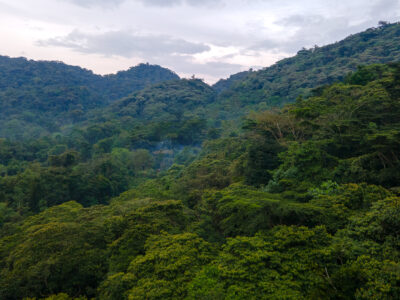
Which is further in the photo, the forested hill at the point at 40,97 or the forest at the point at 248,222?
the forested hill at the point at 40,97

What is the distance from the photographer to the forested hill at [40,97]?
60.9m

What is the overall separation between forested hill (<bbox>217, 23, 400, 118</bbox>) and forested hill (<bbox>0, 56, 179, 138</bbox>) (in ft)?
142

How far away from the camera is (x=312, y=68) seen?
54188 mm

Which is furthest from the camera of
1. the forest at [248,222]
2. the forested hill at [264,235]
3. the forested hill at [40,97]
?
the forested hill at [40,97]

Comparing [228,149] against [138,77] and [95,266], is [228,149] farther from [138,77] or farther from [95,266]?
[138,77]

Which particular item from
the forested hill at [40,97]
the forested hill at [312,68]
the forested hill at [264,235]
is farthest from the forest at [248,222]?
the forested hill at [40,97]

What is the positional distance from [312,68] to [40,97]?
2806 inches

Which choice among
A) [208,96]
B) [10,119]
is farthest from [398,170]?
[10,119]

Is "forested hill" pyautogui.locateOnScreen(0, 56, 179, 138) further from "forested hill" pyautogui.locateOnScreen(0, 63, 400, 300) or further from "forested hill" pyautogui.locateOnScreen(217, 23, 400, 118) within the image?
"forested hill" pyautogui.locateOnScreen(0, 63, 400, 300)

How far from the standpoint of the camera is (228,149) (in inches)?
960

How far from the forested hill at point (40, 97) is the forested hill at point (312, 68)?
4340cm

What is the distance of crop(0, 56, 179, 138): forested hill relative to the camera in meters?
60.9

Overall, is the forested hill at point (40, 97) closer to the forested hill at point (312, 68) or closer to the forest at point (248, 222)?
the forest at point (248, 222)

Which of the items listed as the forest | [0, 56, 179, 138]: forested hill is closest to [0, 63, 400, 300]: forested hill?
the forest
